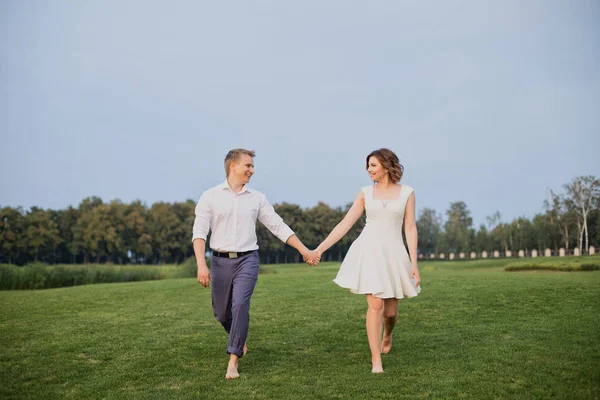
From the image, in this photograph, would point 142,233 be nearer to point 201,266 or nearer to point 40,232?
point 40,232

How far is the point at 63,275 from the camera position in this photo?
27172 millimetres

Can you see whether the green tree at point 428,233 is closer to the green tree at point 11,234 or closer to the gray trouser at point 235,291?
the green tree at point 11,234

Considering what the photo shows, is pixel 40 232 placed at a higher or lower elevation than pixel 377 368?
higher

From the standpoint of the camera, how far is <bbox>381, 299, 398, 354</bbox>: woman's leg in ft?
23.9

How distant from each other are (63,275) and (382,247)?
24175mm

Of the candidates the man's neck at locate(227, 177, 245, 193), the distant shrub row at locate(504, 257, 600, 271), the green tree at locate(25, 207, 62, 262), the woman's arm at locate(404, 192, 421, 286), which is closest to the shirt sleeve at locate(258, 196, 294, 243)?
the man's neck at locate(227, 177, 245, 193)

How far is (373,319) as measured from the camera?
22.1ft

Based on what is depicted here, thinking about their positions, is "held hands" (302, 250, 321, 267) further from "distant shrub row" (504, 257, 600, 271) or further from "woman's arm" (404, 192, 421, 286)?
"distant shrub row" (504, 257, 600, 271)

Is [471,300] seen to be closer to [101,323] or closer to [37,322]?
[101,323]

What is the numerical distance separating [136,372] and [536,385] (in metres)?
4.72

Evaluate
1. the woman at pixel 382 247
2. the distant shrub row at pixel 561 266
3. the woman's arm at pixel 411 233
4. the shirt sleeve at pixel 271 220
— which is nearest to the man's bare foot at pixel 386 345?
the woman at pixel 382 247

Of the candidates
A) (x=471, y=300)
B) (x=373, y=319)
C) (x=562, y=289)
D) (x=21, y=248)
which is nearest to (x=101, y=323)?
(x=373, y=319)

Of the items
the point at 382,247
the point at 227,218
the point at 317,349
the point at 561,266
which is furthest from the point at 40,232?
the point at 382,247

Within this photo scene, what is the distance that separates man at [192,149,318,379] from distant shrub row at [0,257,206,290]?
21666mm
